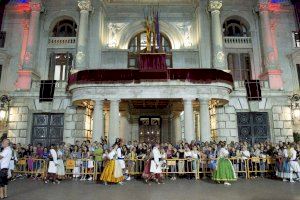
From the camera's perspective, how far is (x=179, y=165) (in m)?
13.7

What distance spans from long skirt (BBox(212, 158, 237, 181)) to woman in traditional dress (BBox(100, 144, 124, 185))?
4413mm

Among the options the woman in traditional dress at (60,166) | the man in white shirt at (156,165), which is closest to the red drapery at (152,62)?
the man in white shirt at (156,165)

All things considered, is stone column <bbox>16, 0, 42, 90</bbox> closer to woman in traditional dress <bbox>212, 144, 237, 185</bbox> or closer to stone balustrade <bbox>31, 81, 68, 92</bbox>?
stone balustrade <bbox>31, 81, 68, 92</bbox>

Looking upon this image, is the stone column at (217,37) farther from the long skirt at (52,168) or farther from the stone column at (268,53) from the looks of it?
the long skirt at (52,168)

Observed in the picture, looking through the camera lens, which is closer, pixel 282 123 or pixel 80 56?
pixel 282 123

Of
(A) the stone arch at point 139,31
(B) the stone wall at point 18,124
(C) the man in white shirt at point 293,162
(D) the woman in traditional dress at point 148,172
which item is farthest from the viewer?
(A) the stone arch at point 139,31

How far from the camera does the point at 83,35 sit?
21.9 meters

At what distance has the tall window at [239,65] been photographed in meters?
23.2

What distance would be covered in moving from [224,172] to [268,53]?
14.4m

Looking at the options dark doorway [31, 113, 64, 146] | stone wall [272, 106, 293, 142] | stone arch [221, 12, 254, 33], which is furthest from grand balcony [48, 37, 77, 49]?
stone wall [272, 106, 293, 142]

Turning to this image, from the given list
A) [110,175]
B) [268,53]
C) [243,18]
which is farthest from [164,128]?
[110,175]

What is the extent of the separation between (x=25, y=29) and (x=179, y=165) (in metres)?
19.0

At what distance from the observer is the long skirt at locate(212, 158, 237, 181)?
11.7 meters

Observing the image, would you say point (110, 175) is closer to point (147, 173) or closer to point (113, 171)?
point (113, 171)
